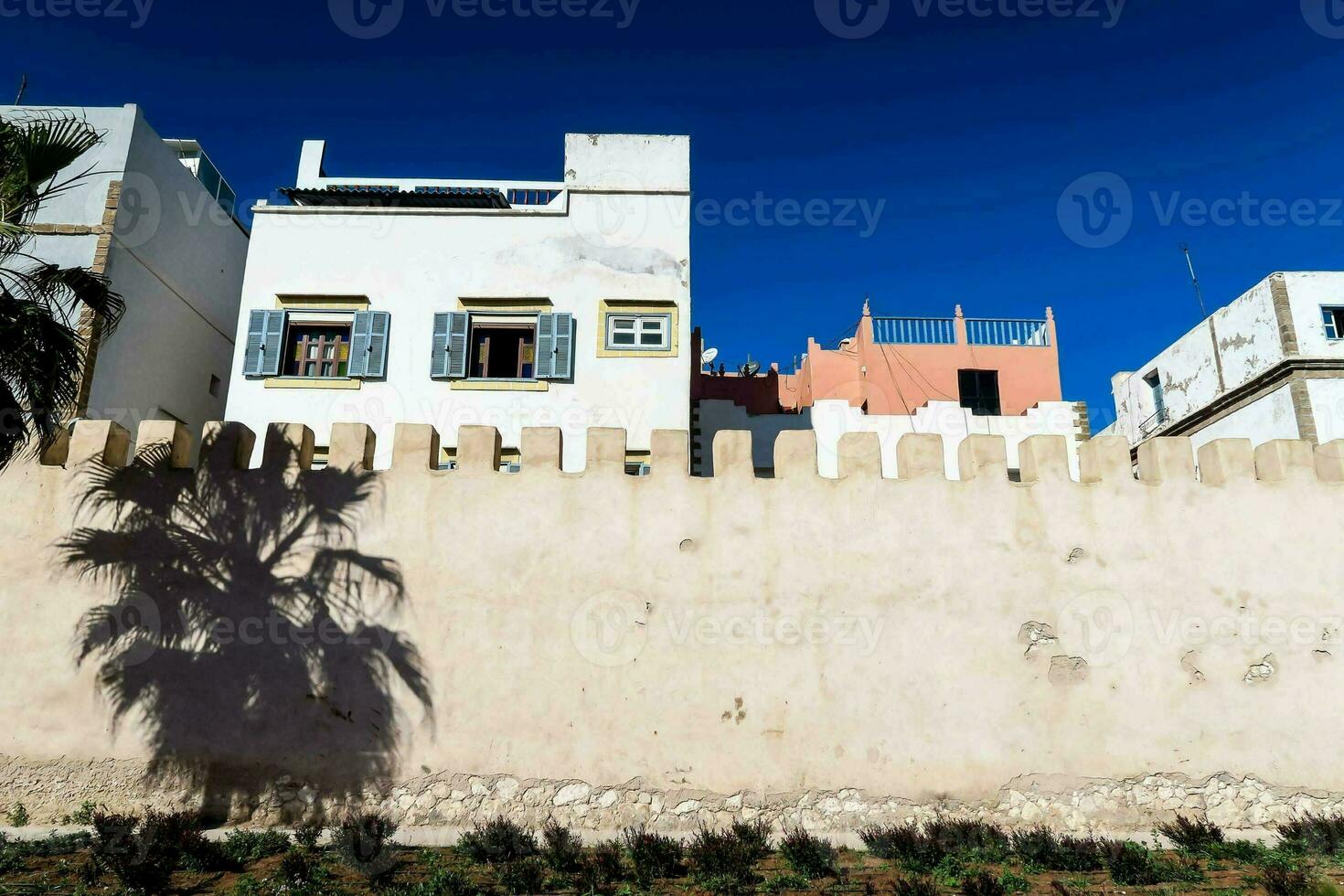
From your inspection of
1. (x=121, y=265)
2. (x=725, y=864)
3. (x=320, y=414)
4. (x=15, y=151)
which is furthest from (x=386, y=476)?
(x=121, y=265)

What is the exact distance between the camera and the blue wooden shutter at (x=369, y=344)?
14336 mm

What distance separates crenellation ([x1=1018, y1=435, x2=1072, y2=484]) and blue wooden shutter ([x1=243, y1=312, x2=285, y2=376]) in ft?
37.1

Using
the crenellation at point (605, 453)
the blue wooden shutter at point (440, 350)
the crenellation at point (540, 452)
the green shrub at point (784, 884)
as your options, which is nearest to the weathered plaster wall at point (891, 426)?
the blue wooden shutter at point (440, 350)

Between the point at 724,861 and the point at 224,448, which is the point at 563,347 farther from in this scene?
the point at 724,861

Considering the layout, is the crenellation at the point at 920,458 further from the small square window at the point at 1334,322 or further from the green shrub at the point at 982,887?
the small square window at the point at 1334,322

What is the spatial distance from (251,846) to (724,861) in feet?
13.0

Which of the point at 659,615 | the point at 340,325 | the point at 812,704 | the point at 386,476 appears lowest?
the point at 812,704

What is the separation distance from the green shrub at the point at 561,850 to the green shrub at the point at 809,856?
68.7 inches

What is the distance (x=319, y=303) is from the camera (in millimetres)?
14711

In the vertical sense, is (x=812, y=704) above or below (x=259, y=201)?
below

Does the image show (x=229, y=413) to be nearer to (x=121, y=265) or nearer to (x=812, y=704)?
(x=121, y=265)

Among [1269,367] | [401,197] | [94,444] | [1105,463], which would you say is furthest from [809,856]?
[1269,367]

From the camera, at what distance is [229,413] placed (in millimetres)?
14141

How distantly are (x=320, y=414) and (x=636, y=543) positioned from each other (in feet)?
24.7
